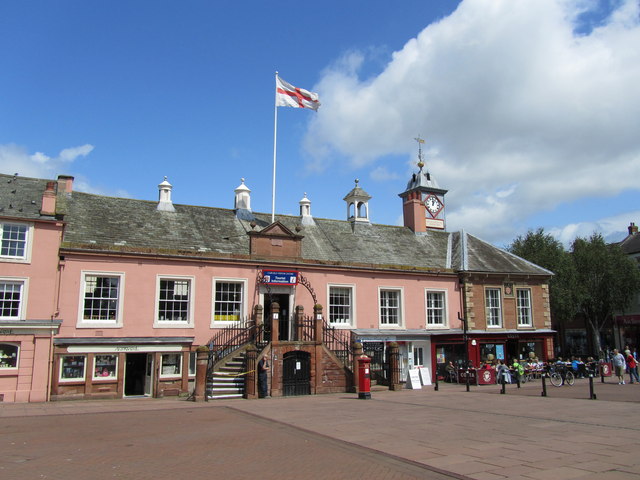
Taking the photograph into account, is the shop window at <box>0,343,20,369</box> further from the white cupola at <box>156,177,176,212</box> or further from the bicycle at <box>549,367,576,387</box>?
the bicycle at <box>549,367,576,387</box>

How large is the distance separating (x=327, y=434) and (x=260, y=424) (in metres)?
2.55

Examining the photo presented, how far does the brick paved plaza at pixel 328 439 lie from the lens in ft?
28.6

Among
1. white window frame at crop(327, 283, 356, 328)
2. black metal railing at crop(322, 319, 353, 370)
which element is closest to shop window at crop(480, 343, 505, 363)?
white window frame at crop(327, 283, 356, 328)

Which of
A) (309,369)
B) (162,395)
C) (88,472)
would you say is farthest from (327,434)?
(162,395)

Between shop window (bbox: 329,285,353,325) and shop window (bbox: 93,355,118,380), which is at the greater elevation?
shop window (bbox: 329,285,353,325)

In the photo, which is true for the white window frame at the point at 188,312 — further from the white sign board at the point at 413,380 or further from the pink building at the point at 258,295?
the white sign board at the point at 413,380

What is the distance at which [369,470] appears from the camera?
28.5ft

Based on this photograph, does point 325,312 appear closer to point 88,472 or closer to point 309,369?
point 309,369

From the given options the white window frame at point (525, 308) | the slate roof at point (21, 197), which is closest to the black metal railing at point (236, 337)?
the slate roof at point (21, 197)

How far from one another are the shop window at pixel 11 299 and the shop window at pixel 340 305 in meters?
13.3

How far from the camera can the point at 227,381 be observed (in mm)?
21047

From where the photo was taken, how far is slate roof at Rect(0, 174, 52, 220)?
20500 millimetres

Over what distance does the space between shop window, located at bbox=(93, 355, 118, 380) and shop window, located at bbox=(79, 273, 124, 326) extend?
135cm

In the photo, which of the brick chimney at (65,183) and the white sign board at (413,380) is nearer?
the white sign board at (413,380)
